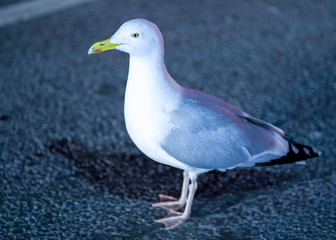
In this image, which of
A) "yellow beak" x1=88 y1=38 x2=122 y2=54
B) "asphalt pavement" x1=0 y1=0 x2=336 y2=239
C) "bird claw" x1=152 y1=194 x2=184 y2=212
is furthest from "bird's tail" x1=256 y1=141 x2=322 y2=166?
"yellow beak" x1=88 y1=38 x2=122 y2=54

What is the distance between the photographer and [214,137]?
2770 millimetres

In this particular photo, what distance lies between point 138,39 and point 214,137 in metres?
0.70

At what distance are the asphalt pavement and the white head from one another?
1.00m

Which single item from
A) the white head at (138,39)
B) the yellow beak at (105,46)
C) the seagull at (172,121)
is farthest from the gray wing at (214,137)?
the yellow beak at (105,46)

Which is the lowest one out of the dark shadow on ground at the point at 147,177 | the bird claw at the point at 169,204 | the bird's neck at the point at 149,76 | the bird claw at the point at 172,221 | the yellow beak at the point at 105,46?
the bird claw at the point at 172,221

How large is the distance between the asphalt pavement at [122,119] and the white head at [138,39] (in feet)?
3.27

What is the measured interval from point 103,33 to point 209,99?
2677mm

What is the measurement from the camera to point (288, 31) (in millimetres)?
5539

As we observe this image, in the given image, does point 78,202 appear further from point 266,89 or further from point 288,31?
point 288,31

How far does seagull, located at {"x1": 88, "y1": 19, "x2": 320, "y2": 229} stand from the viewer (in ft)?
8.77

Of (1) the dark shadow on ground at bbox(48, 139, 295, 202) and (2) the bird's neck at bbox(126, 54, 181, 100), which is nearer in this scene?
(2) the bird's neck at bbox(126, 54, 181, 100)

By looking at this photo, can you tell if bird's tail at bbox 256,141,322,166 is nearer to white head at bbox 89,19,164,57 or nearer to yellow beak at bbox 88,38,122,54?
white head at bbox 89,19,164,57

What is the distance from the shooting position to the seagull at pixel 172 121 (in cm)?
267

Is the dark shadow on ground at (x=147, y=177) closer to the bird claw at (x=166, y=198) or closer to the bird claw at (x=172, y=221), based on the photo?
the bird claw at (x=166, y=198)
